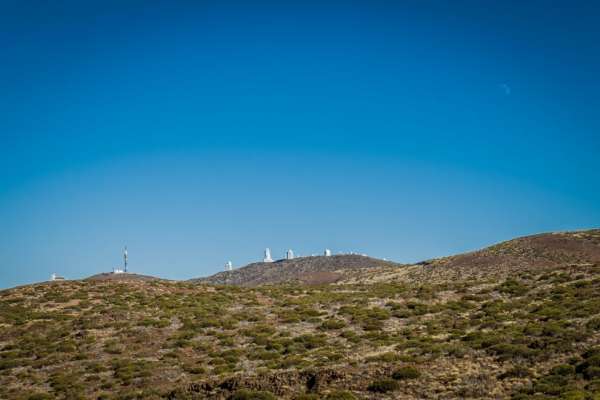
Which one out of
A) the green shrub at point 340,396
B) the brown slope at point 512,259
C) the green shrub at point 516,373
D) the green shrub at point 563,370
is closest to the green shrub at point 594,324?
the green shrub at point 563,370

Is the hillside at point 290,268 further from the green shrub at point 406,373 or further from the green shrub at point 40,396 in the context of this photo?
the green shrub at point 406,373

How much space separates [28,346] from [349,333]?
22403 mm

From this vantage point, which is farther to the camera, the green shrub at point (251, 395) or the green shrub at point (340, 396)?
the green shrub at point (251, 395)

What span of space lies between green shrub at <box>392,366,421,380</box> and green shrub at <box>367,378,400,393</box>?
2.29 feet

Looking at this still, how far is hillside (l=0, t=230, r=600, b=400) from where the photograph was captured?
2028cm

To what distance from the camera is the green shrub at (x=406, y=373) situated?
20.7m

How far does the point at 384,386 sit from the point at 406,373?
66.8 inches

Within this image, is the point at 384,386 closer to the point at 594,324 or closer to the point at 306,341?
the point at 306,341

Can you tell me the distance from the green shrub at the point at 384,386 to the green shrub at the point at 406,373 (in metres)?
0.70

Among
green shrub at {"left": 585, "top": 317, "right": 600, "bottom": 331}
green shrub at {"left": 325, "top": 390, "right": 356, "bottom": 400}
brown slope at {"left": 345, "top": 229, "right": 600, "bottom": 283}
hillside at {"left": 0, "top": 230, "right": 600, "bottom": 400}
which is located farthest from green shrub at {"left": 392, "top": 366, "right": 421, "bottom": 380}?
brown slope at {"left": 345, "top": 229, "right": 600, "bottom": 283}

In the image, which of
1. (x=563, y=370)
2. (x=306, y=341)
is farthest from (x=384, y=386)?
(x=306, y=341)

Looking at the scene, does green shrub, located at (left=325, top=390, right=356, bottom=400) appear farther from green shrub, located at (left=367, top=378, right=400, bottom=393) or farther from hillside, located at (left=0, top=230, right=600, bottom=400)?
green shrub, located at (left=367, top=378, right=400, bottom=393)

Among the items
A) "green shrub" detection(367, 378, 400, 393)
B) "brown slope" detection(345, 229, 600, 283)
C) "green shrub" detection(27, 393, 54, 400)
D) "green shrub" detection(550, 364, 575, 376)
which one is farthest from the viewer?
"brown slope" detection(345, 229, 600, 283)

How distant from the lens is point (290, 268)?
129875 millimetres
